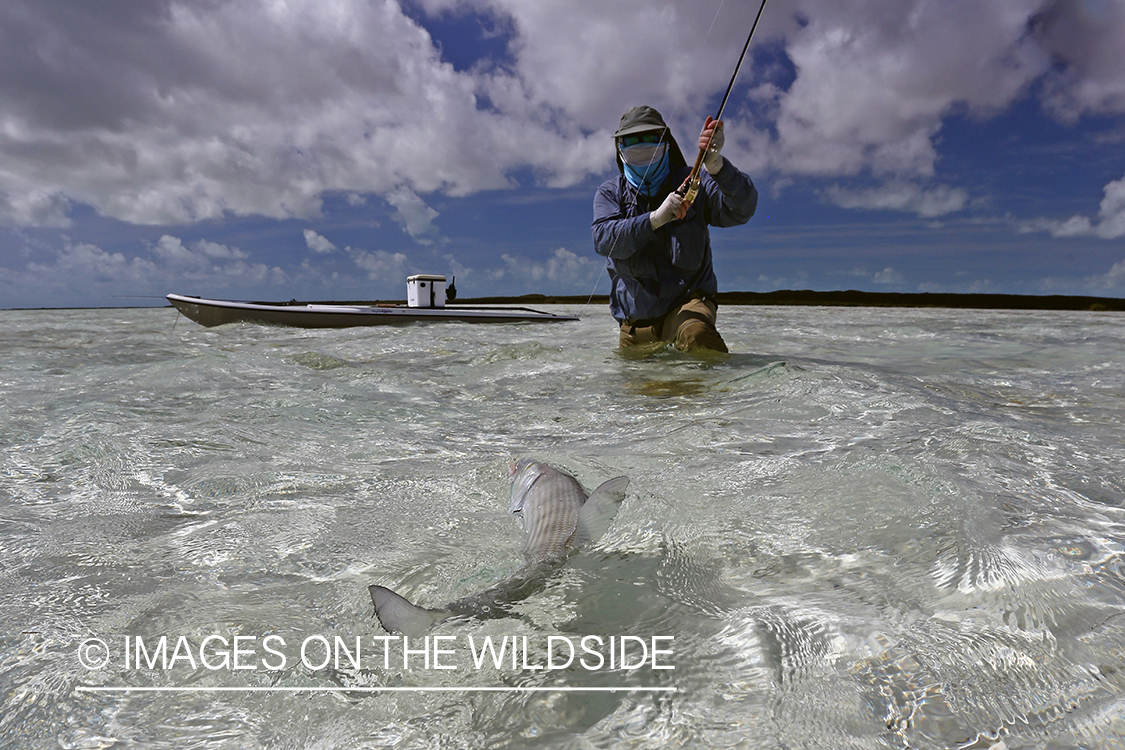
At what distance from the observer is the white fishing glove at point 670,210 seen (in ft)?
16.1

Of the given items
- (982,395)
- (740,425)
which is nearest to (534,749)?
(740,425)

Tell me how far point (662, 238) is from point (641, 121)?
1.08 meters

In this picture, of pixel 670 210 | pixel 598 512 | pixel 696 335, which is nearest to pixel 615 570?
pixel 598 512

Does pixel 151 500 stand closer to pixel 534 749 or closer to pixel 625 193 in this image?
pixel 534 749

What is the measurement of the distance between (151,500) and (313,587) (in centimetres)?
124

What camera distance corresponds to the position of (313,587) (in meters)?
1.64

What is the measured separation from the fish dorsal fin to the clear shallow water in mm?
45

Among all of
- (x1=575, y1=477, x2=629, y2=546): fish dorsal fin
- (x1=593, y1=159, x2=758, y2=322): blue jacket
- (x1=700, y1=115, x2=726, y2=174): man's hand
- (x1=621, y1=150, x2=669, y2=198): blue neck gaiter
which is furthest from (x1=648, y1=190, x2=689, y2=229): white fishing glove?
(x1=575, y1=477, x2=629, y2=546): fish dorsal fin

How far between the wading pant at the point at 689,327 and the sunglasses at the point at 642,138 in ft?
5.07

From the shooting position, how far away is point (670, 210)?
4.95m

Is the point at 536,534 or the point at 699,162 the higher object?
the point at 699,162

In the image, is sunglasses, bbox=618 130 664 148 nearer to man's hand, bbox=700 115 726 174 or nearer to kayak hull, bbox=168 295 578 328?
man's hand, bbox=700 115 726 174

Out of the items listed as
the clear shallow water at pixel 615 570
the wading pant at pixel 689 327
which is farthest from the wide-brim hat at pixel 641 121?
the clear shallow water at pixel 615 570

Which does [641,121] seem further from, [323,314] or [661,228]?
[323,314]
